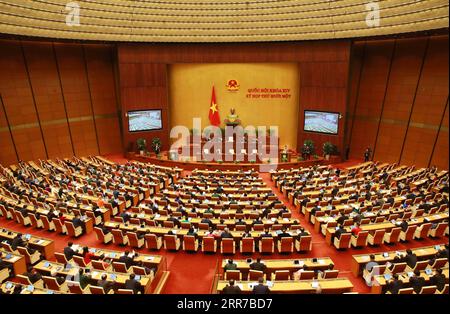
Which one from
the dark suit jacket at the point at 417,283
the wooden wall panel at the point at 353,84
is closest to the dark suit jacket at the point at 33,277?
the dark suit jacket at the point at 417,283

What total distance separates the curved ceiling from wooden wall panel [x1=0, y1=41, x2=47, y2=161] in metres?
2.68

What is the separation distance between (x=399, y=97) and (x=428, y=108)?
181 centimetres

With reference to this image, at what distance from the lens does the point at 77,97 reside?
69.7 ft

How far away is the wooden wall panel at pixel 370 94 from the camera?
779 inches

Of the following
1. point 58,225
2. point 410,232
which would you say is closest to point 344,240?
point 410,232

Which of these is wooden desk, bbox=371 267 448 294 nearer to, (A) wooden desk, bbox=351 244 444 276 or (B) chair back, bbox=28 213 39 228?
(A) wooden desk, bbox=351 244 444 276

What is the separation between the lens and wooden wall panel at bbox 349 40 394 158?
19.8 metres

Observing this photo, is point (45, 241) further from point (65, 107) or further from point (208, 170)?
point (65, 107)

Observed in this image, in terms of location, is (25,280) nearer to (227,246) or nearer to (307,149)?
(227,246)

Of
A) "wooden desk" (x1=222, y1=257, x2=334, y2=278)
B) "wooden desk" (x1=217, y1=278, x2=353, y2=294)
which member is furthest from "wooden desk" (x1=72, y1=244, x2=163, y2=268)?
"wooden desk" (x1=217, y1=278, x2=353, y2=294)
